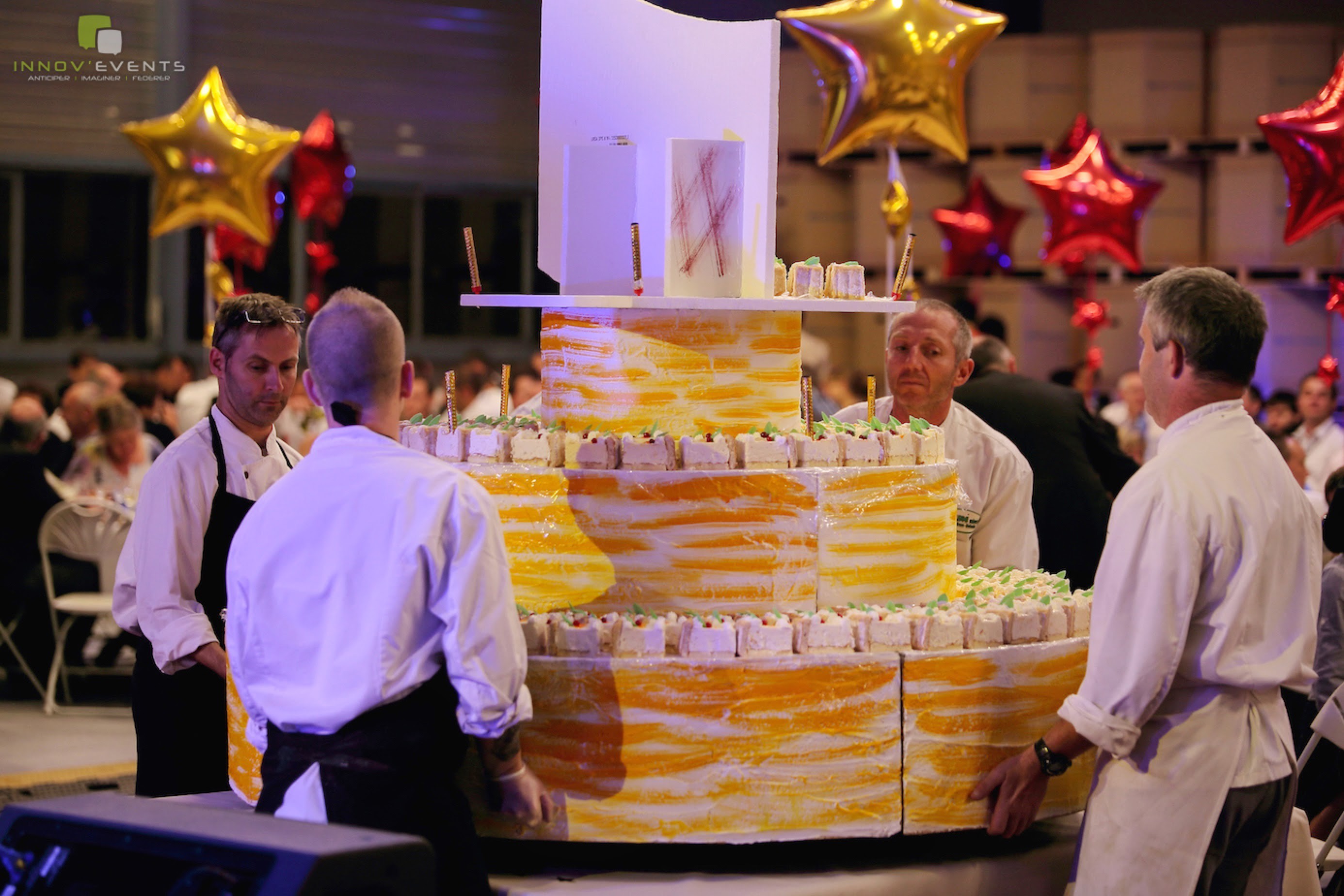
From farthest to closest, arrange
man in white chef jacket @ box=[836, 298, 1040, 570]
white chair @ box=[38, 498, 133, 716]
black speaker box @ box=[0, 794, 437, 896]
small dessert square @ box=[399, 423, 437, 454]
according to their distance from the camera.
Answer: white chair @ box=[38, 498, 133, 716], man in white chef jacket @ box=[836, 298, 1040, 570], small dessert square @ box=[399, 423, 437, 454], black speaker box @ box=[0, 794, 437, 896]

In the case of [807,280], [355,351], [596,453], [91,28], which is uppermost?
[91,28]

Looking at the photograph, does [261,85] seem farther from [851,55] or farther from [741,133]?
[741,133]

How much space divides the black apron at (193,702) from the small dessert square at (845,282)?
58.3 inches

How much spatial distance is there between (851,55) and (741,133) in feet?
8.78

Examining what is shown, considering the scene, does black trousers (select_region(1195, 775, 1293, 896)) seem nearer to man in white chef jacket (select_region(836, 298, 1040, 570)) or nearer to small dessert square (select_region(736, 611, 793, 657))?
small dessert square (select_region(736, 611, 793, 657))

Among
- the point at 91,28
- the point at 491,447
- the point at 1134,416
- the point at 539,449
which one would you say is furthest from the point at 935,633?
the point at 91,28

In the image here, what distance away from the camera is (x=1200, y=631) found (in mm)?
2807

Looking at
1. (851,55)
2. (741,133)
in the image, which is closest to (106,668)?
(851,55)

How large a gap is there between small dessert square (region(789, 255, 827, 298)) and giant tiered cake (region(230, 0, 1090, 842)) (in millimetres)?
19

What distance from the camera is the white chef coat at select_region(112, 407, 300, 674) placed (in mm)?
3484

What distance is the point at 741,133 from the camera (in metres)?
3.73

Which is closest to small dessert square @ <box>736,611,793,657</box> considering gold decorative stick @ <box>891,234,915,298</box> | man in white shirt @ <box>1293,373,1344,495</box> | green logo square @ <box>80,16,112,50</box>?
gold decorative stick @ <box>891,234,915,298</box>

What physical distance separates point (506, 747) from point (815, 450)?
42.3 inches

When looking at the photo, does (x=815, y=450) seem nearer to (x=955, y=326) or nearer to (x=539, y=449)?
(x=539, y=449)
